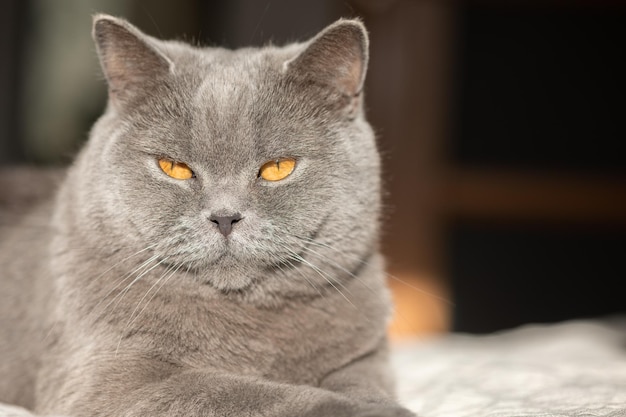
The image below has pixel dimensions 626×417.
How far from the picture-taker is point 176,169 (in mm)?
1449

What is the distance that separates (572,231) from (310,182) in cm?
243

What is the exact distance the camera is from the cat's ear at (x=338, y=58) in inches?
58.6

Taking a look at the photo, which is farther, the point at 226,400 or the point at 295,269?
the point at 295,269

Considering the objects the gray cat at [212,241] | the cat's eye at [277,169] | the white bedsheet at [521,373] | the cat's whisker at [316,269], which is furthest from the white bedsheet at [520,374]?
the cat's eye at [277,169]

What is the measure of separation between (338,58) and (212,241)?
444 millimetres

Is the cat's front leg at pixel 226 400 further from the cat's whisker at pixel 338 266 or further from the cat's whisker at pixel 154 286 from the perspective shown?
the cat's whisker at pixel 338 266

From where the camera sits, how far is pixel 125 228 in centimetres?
150

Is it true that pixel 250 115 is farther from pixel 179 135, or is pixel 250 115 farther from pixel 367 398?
pixel 367 398

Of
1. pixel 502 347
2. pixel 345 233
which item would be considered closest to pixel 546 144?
pixel 502 347

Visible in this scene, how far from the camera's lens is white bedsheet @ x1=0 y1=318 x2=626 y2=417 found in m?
1.47

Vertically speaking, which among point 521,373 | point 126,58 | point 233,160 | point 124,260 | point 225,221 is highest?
point 126,58

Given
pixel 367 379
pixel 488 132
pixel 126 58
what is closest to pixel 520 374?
pixel 367 379

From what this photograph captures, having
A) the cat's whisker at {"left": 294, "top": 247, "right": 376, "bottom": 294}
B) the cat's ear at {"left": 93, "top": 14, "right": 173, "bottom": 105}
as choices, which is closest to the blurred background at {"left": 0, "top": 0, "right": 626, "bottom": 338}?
the cat's whisker at {"left": 294, "top": 247, "right": 376, "bottom": 294}

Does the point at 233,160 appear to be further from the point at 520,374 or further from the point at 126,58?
the point at 520,374
